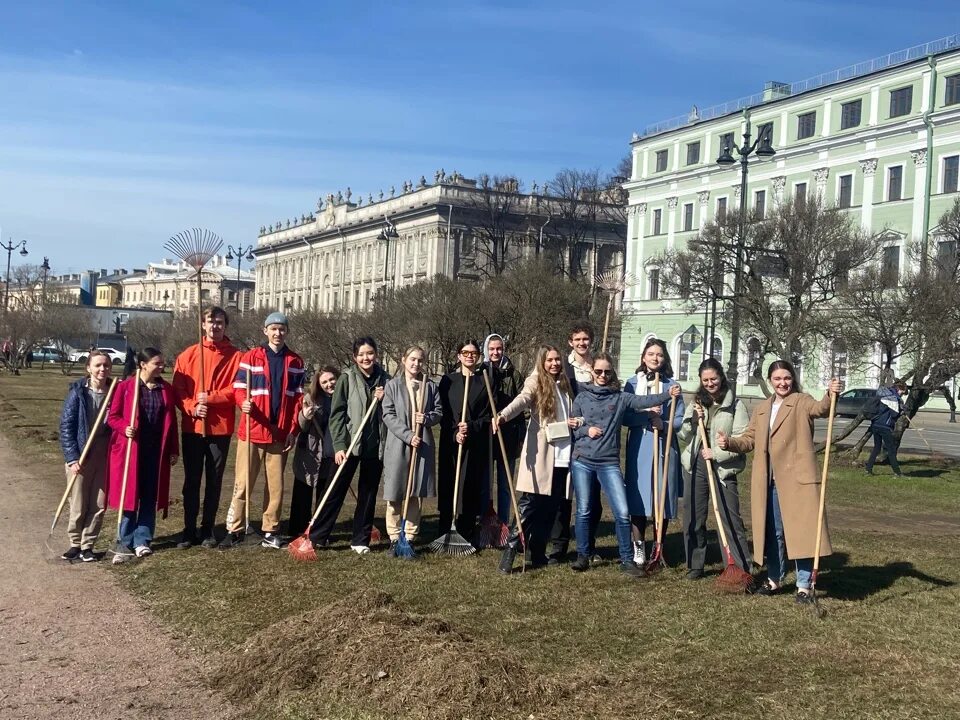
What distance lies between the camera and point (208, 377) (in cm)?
932

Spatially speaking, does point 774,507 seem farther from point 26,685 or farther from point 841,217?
point 841,217

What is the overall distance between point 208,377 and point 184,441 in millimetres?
596

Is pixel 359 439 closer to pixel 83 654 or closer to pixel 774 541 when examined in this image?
pixel 83 654

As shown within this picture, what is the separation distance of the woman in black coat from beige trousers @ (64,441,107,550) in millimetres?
2871

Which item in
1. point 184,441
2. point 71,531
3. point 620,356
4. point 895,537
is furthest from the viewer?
point 620,356

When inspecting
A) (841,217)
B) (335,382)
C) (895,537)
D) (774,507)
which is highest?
(841,217)

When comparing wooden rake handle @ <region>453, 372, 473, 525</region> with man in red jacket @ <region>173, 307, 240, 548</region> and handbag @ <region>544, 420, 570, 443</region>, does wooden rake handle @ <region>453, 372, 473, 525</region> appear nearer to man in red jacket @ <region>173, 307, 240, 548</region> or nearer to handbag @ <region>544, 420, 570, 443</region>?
handbag @ <region>544, 420, 570, 443</region>

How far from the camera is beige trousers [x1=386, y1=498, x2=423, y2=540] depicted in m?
9.21

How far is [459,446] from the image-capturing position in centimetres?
945

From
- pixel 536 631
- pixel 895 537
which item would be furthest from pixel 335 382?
pixel 895 537

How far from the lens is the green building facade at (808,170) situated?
155ft

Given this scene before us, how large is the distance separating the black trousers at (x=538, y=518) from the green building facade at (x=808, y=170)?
1013 inches

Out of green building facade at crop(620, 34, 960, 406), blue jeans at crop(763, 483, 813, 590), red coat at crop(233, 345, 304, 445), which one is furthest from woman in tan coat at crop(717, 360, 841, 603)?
green building facade at crop(620, 34, 960, 406)

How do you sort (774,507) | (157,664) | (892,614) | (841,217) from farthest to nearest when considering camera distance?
(841,217)
(774,507)
(892,614)
(157,664)
